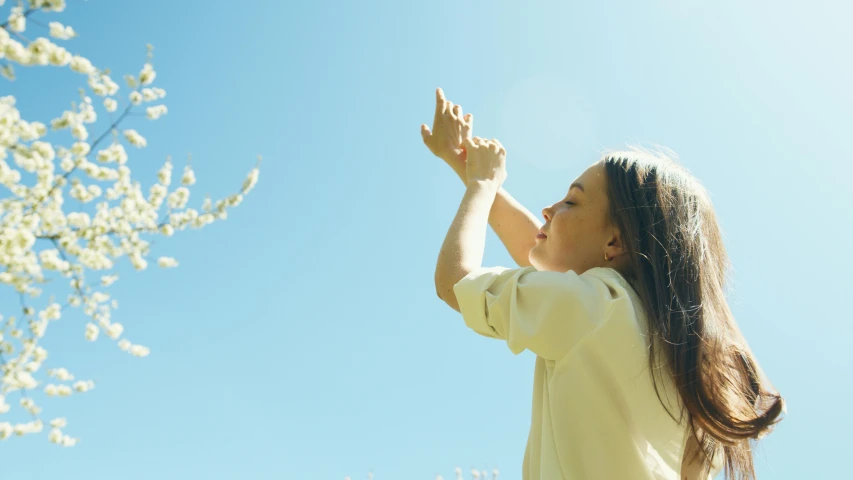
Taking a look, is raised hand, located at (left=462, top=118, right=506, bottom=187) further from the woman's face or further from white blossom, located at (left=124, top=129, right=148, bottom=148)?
white blossom, located at (left=124, top=129, right=148, bottom=148)

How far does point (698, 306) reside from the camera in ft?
4.31

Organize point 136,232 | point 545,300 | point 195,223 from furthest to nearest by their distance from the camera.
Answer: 1. point 195,223
2. point 136,232
3. point 545,300

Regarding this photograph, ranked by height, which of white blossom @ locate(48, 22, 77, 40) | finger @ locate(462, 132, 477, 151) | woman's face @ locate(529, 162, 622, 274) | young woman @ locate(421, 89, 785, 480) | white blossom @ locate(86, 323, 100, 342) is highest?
white blossom @ locate(48, 22, 77, 40)

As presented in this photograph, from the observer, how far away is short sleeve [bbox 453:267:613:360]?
48.1 inches

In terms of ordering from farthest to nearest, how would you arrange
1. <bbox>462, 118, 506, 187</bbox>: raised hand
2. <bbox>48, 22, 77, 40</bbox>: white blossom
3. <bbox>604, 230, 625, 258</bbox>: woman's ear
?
<bbox>48, 22, 77, 40</bbox>: white blossom
<bbox>462, 118, 506, 187</bbox>: raised hand
<bbox>604, 230, 625, 258</bbox>: woman's ear

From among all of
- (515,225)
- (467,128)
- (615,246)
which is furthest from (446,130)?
(615,246)

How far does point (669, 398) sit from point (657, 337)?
0.44 ft

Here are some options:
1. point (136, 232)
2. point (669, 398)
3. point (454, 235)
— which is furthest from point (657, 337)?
point (136, 232)

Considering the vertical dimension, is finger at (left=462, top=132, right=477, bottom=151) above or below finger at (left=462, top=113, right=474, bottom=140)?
below

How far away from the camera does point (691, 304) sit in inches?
51.9

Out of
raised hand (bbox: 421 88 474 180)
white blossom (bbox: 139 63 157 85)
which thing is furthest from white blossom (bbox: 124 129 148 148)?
raised hand (bbox: 421 88 474 180)

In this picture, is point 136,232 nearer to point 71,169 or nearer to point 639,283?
point 71,169

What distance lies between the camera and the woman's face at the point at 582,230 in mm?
1479

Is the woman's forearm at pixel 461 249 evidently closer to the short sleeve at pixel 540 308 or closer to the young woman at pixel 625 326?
the young woman at pixel 625 326
